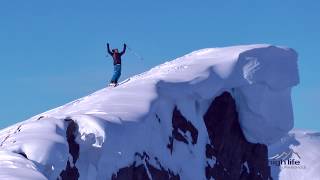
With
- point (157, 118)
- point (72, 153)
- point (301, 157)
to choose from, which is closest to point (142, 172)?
point (157, 118)

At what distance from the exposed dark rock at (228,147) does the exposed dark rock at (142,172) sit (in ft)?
10.5

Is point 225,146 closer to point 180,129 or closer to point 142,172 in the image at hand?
point 180,129

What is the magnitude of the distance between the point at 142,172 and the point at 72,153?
2969 millimetres

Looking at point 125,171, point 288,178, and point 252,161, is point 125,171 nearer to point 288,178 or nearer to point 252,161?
point 252,161

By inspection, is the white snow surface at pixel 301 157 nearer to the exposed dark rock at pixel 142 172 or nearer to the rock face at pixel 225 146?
the rock face at pixel 225 146

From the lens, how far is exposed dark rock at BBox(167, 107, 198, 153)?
2159 cm

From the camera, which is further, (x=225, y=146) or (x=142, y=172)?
(x=225, y=146)

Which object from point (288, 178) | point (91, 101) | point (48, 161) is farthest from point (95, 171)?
point (288, 178)

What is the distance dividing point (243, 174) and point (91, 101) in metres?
8.21

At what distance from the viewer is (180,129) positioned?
22.1 meters

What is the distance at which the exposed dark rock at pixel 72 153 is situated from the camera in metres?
15.6

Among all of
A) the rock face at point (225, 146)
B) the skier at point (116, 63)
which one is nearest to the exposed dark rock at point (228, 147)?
the rock face at point (225, 146)

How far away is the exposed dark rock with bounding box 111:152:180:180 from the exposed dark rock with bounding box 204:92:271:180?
3199 millimetres

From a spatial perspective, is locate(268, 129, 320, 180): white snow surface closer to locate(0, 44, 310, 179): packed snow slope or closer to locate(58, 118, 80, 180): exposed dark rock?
locate(0, 44, 310, 179): packed snow slope
